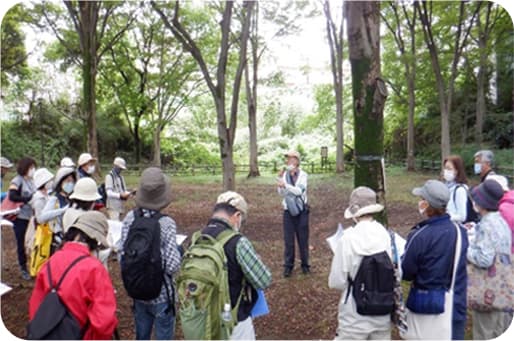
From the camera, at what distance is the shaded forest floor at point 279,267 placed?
14.8 ft

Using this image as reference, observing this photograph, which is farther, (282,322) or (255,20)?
(255,20)

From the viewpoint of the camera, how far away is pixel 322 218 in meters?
10.9

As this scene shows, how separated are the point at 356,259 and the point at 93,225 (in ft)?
5.51

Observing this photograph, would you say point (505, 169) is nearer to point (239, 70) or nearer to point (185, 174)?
point (239, 70)

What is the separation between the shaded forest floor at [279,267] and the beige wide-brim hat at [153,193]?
6.25ft

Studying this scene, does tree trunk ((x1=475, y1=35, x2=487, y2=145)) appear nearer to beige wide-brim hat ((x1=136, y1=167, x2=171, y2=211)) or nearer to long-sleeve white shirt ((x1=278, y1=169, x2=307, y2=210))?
long-sleeve white shirt ((x1=278, y1=169, x2=307, y2=210))

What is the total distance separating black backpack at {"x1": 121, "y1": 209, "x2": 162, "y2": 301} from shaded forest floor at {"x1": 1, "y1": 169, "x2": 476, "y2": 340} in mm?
1653

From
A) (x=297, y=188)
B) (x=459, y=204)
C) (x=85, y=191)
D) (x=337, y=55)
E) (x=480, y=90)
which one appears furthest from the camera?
(x=337, y=55)

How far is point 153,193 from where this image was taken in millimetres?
3006

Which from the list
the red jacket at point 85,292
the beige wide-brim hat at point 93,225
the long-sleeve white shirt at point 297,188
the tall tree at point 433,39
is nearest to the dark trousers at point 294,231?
the long-sleeve white shirt at point 297,188

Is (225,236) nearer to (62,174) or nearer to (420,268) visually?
(420,268)

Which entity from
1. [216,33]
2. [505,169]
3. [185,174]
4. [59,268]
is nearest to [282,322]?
[59,268]

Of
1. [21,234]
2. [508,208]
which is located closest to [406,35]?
[508,208]

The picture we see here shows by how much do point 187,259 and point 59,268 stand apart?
0.75 metres
